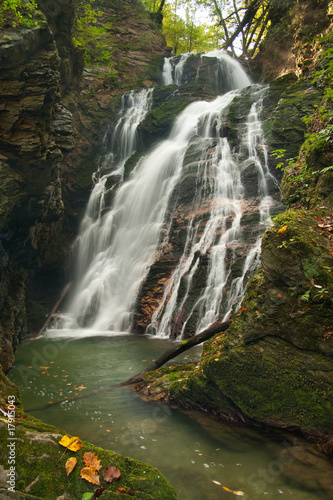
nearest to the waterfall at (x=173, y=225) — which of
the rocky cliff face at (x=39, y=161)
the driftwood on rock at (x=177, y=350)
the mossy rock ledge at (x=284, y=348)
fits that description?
the rocky cliff face at (x=39, y=161)

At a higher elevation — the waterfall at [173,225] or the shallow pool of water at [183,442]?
the waterfall at [173,225]

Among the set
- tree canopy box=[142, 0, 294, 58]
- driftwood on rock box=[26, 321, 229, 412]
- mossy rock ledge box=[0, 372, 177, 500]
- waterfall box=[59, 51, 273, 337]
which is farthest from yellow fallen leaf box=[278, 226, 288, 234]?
tree canopy box=[142, 0, 294, 58]

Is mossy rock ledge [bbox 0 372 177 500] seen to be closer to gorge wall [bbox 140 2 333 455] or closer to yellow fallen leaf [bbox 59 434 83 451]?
yellow fallen leaf [bbox 59 434 83 451]

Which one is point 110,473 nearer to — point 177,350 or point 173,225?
point 177,350

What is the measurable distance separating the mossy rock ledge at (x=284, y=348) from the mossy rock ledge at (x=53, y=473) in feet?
7.06

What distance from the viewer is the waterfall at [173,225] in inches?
408

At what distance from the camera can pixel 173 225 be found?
12.9 m

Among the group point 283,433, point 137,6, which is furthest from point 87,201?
point 137,6

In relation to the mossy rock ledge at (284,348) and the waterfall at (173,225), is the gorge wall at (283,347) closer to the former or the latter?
the mossy rock ledge at (284,348)

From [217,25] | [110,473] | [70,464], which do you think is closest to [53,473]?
[70,464]

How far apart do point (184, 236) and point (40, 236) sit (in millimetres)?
6071

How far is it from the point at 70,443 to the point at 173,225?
10.9 meters

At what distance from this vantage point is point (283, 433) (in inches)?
152

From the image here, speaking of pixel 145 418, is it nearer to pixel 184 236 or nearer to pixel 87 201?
pixel 184 236
